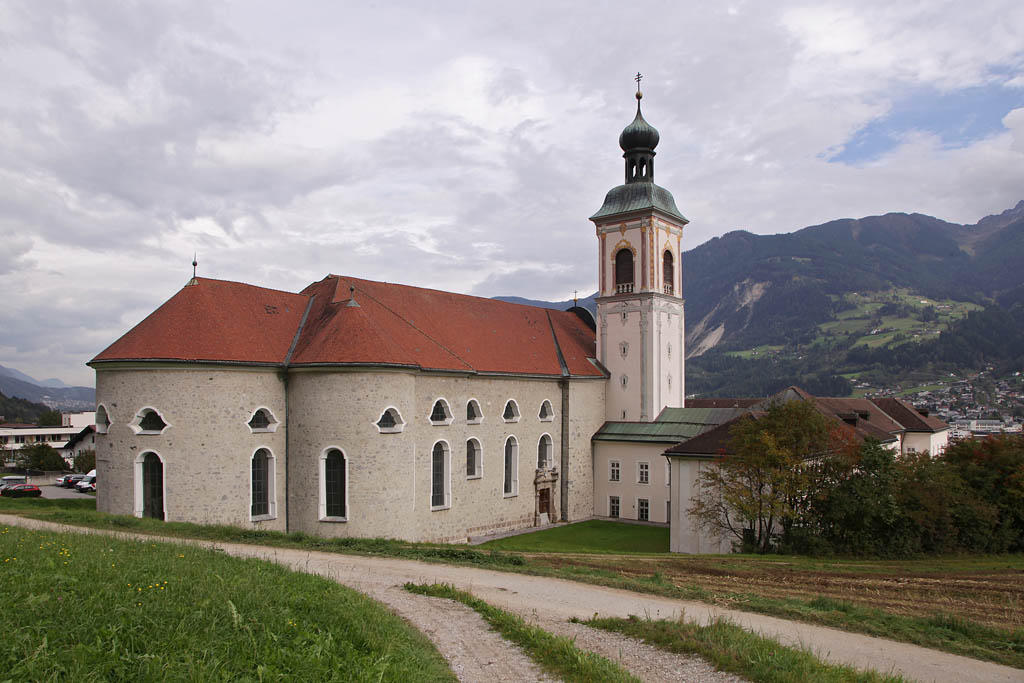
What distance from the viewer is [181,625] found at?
27.1ft

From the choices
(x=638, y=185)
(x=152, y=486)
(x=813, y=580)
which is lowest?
(x=813, y=580)

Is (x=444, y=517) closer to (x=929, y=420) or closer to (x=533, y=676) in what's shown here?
(x=533, y=676)

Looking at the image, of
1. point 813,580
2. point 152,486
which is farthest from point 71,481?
point 813,580

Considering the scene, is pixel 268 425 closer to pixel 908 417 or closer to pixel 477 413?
pixel 477 413

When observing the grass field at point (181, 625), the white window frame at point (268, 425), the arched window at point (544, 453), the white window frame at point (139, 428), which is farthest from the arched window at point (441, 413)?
the grass field at point (181, 625)

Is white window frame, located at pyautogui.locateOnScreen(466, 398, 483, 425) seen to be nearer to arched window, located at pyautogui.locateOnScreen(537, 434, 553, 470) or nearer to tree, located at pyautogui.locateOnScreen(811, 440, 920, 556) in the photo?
arched window, located at pyautogui.locateOnScreen(537, 434, 553, 470)

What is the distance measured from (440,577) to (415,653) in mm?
7468

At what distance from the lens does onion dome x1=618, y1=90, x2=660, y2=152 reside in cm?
4241

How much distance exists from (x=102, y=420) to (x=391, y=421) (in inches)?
425

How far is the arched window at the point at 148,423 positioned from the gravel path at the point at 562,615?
855cm

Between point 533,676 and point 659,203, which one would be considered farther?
point 659,203

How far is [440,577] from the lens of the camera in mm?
17000

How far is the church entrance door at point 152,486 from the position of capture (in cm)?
2550

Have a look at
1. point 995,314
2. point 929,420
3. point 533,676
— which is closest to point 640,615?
point 533,676
